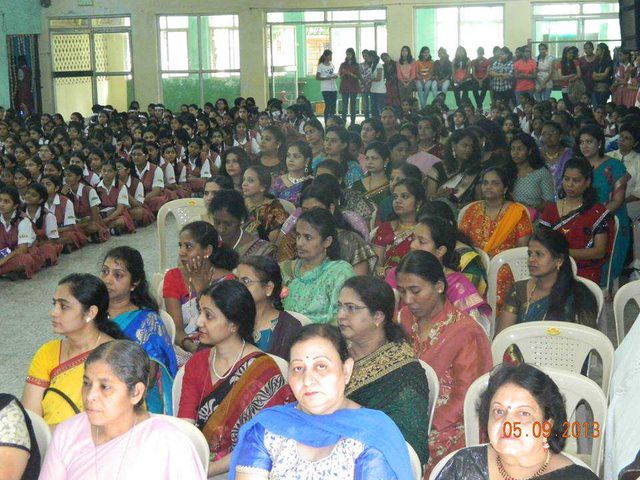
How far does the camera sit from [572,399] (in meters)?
2.86

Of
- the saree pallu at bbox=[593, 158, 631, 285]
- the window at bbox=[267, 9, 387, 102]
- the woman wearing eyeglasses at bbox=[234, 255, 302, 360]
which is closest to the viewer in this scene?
the woman wearing eyeglasses at bbox=[234, 255, 302, 360]

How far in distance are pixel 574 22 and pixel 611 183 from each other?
12.0 m

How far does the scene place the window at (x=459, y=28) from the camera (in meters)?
17.5

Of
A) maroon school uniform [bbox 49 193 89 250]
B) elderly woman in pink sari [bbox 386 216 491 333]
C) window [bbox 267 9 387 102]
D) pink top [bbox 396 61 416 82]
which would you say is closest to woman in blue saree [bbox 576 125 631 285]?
elderly woman in pink sari [bbox 386 216 491 333]

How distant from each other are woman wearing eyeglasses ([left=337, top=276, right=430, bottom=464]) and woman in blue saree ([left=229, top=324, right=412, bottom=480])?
408 mm

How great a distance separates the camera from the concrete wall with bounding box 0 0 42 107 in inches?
658

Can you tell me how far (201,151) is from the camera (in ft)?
35.5

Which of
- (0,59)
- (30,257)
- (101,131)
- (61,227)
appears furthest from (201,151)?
→ (0,59)

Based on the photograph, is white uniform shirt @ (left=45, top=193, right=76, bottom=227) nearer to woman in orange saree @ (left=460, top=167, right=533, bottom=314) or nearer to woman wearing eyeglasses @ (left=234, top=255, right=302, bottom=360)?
woman in orange saree @ (left=460, top=167, right=533, bottom=314)

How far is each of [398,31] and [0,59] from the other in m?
7.04

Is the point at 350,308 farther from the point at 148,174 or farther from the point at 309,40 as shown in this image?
the point at 309,40

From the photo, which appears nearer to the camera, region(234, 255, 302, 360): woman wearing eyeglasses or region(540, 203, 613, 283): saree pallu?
region(234, 255, 302, 360): woman wearing eyeglasses

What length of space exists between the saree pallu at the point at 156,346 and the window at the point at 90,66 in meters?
15.5

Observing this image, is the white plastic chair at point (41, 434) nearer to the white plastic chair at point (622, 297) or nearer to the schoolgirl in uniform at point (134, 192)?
the white plastic chair at point (622, 297)
